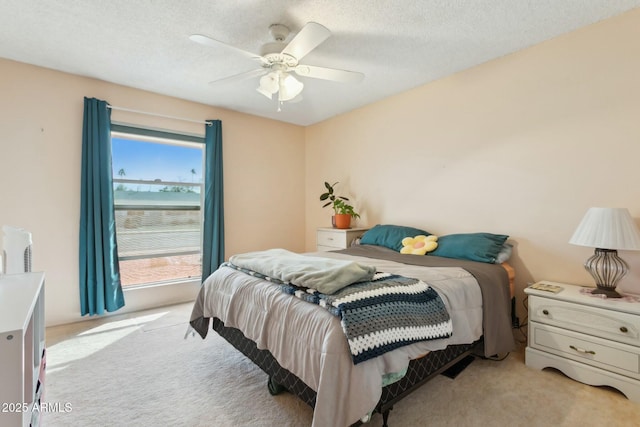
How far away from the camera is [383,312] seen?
1378 mm

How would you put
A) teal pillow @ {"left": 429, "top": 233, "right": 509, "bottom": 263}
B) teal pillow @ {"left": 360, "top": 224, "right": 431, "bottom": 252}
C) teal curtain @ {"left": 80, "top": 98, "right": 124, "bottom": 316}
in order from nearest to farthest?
teal pillow @ {"left": 429, "top": 233, "right": 509, "bottom": 263}
teal curtain @ {"left": 80, "top": 98, "right": 124, "bottom": 316}
teal pillow @ {"left": 360, "top": 224, "right": 431, "bottom": 252}

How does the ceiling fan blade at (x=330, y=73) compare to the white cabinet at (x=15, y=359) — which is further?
the ceiling fan blade at (x=330, y=73)

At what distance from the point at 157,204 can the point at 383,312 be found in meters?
3.10

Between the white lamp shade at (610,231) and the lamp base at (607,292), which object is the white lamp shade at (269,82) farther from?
the lamp base at (607,292)

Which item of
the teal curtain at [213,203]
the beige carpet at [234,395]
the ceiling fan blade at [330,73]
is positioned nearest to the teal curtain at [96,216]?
the beige carpet at [234,395]

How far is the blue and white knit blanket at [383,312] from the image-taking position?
1254 millimetres

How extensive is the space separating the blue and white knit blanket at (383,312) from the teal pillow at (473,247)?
37.7 inches

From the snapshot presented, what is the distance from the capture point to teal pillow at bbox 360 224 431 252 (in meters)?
3.05

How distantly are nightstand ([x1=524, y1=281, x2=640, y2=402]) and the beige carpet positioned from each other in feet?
0.27

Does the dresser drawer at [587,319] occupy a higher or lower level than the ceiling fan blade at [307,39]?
lower

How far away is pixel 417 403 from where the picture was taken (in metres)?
1.68

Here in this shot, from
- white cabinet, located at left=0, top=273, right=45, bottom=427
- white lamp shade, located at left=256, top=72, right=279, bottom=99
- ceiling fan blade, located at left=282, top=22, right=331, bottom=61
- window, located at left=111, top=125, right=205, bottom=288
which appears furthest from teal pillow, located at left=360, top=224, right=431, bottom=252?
white cabinet, located at left=0, top=273, right=45, bottom=427

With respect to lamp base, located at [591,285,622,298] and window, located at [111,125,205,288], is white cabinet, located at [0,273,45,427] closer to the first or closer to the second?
window, located at [111,125,205,288]

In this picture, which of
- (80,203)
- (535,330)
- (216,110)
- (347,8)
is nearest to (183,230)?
(80,203)
